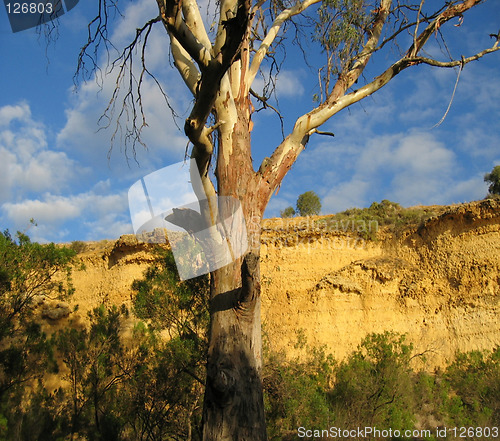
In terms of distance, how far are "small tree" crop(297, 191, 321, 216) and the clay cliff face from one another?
10.9m

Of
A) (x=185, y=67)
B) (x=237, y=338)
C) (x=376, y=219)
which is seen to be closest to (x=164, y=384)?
(x=237, y=338)

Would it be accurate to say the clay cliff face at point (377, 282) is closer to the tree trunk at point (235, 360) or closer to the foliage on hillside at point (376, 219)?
Result: the foliage on hillside at point (376, 219)

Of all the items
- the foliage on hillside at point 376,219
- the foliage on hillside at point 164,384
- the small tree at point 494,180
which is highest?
the small tree at point 494,180

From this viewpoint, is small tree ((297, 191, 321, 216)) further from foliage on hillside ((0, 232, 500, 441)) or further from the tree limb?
the tree limb

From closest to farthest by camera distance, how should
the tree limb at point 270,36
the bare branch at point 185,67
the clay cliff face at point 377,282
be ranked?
the bare branch at point 185,67, the tree limb at point 270,36, the clay cliff face at point 377,282

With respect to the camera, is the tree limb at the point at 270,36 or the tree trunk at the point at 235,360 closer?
the tree trunk at the point at 235,360

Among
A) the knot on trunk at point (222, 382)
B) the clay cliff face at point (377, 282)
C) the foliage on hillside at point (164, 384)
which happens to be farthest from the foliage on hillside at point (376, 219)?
the knot on trunk at point (222, 382)

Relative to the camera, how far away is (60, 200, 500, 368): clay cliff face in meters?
13.6

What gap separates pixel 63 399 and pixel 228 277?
1030 centimetres

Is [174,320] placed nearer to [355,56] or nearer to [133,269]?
[355,56]

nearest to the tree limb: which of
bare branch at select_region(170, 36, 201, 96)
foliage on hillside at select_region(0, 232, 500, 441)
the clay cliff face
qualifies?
bare branch at select_region(170, 36, 201, 96)

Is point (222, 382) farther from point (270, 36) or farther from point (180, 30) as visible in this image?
point (270, 36)

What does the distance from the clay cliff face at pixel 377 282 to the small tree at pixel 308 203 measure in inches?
430

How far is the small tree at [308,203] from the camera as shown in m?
28.7
